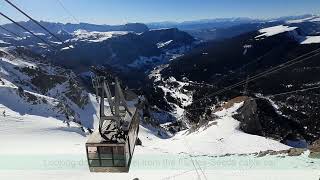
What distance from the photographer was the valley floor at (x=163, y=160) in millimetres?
33938

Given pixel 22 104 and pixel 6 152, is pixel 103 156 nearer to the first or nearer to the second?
pixel 6 152

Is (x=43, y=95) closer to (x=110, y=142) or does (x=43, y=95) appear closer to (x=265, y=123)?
(x=265, y=123)

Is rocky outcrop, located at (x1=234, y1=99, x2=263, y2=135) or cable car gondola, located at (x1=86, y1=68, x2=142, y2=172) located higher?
cable car gondola, located at (x1=86, y1=68, x2=142, y2=172)

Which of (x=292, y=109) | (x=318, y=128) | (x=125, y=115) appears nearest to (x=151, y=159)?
(x=125, y=115)

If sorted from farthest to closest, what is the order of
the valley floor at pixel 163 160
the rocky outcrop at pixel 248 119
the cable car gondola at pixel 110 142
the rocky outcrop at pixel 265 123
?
the rocky outcrop at pixel 265 123 < the rocky outcrop at pixel 248 119 < the valley floor at pixel 163 160 < the cable car gondola at pixel 110 142

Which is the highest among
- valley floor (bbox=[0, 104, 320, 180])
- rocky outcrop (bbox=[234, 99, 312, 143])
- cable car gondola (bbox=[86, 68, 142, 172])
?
cable car gondola (bbox=[86, 68, 142, 172])

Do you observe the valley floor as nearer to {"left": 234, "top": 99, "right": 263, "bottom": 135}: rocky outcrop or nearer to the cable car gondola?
{"left": 234, "top": 99, "right": 263, "bottom": 135}: rocky outcrop

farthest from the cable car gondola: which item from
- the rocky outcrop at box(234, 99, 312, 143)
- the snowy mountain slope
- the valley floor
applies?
the snowy mountain slope

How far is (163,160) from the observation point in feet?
134

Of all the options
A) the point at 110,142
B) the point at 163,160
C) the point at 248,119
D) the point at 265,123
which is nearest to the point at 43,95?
the point at 248,119

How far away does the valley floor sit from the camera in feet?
111

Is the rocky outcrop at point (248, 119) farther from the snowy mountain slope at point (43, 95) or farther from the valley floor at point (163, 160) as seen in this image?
the snowy mountain slope at point (43, 95)

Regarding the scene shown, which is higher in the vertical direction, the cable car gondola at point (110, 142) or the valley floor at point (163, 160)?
the cable car gondola at point (110, 142)

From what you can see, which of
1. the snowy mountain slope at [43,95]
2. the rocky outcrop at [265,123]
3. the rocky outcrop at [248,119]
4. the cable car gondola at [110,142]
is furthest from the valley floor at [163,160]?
the snowy mountain slope at [43,95]
